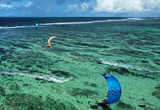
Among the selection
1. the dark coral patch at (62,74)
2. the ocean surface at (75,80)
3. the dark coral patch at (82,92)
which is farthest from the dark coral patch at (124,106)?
the dark coral patch at (62,74)

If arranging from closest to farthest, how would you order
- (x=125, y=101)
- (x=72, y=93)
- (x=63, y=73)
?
(x=125, y=101) < (x=72, y=93) < (x=63, y=73)

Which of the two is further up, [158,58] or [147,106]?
[158,58]

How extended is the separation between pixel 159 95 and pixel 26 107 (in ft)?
35.1

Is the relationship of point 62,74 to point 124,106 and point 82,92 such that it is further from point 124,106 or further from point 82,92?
point 124,106

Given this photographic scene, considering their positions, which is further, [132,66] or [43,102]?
[132,66]

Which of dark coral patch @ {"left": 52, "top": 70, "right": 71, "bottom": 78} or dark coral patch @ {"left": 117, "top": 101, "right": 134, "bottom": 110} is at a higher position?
dark coral patch @ {"left": 52, "top": 70, "right": 71, "bottom": 78}

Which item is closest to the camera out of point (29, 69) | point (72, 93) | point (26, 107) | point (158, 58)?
point (26, 107)

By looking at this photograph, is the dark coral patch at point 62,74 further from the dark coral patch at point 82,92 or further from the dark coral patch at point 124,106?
the dark coral patch at point 124,106

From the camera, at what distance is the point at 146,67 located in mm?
18609

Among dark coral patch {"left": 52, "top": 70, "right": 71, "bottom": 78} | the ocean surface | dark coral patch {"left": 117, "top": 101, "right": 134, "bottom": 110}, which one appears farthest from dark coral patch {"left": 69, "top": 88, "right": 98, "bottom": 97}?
dark coral patch {"left": 52, "top": 70, "right": 71, "bottom": 78}

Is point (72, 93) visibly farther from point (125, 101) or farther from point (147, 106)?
point (147, 106)

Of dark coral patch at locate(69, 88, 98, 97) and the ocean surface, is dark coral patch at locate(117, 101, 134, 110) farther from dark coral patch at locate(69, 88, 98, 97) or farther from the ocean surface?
dark coral patch at locate(69, 88, 98, 97)

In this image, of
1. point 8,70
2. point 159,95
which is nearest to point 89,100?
point 159,95

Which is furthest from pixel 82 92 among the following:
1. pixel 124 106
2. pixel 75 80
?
pixel 124 106
